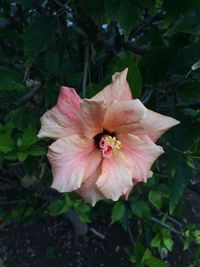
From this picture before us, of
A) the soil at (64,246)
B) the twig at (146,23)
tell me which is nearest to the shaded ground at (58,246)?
the soil at (64,246)

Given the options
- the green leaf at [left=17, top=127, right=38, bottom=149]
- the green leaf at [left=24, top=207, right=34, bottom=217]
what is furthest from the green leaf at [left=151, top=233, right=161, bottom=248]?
the green leaf at [left=17, top=127, right=38, bottom=149]

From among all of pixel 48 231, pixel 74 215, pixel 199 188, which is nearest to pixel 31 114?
pixel 199 188

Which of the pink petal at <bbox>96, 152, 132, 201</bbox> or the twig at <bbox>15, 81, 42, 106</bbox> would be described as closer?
the pink petal at <bbox>96, 152, 132, 201</bbox>

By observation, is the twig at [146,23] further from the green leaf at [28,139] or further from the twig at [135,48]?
the green leaf at [28,139]

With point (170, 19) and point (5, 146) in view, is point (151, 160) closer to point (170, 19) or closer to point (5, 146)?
→ point (170, 19)

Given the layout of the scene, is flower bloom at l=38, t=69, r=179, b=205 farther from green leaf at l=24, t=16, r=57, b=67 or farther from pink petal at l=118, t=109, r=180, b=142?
green leaf at l=24, t=16, r=57, b=67

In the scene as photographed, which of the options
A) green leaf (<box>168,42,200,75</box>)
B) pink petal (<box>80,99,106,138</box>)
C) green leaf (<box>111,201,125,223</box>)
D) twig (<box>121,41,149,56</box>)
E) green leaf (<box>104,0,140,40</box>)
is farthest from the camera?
green leaf (<box>111,201,125,223</box>)

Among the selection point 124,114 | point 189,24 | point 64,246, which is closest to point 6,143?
point 124,114
